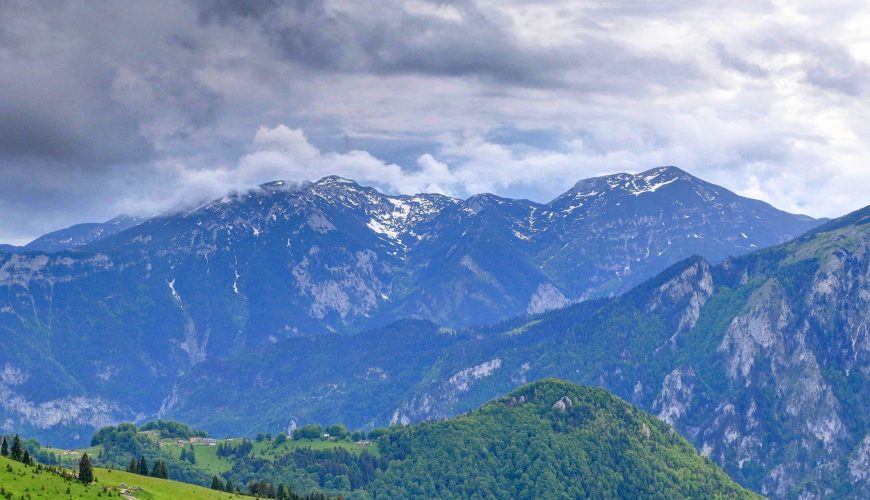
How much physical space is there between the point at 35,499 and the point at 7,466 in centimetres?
1954

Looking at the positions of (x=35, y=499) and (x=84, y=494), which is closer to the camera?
(x=35, y=499)

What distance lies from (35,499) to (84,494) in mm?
15069

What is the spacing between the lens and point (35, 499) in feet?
595

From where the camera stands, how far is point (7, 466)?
198 m

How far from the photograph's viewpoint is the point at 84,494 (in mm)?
195875

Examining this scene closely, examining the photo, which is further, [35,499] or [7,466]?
[7,466]

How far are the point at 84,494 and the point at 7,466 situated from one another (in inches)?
529
